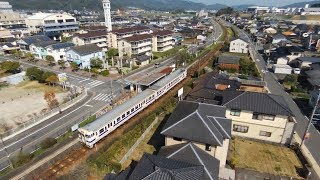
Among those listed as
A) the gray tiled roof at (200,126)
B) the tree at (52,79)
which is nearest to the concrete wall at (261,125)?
the gray tiled roof at (200,126)

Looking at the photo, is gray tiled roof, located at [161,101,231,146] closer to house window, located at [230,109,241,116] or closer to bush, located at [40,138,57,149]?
house window, located at [230,109,241,116]

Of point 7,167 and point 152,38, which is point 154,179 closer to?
point 7,167

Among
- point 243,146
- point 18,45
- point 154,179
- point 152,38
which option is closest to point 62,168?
point 154,179

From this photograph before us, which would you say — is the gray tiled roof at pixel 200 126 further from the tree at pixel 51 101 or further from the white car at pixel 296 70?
the white car at pixel 296 70

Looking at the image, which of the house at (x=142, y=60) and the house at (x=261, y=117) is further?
the house at (x=142, y=60)

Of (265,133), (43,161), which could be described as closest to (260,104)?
(265,133)

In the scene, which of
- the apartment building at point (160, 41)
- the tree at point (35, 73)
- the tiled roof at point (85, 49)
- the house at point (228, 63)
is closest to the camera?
the tree at point (35, 73)

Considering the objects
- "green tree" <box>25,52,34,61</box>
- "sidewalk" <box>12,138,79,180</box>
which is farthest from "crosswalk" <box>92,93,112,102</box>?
"green tree" <box>25,52,34,61</box>
